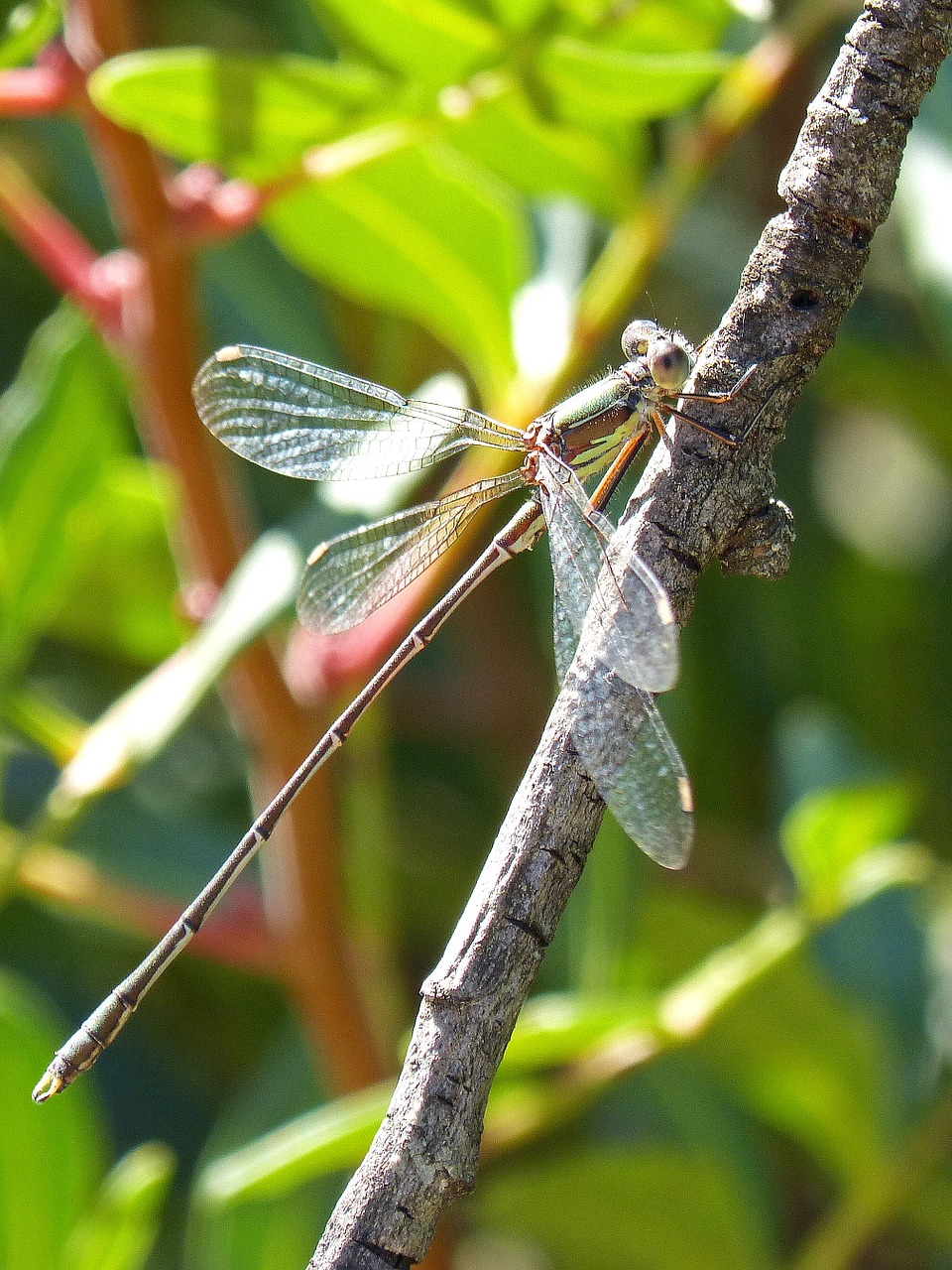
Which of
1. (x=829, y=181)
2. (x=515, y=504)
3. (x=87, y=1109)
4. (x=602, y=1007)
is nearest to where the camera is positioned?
(x=829, y=181)

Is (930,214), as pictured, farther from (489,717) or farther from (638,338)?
(489,717)

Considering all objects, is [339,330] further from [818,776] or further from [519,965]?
[519,965]

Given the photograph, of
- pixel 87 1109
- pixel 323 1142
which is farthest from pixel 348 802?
pixel 323 1142

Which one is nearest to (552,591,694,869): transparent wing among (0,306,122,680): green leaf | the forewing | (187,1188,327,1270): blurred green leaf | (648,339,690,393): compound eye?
the forewing

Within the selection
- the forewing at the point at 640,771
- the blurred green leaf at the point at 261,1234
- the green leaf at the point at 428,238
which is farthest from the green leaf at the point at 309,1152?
the green leaf at the point at 428,238

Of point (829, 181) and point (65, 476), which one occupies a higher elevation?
point (829, 181)

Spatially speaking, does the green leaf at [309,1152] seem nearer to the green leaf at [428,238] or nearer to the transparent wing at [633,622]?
the transparent wing at [633,622]
